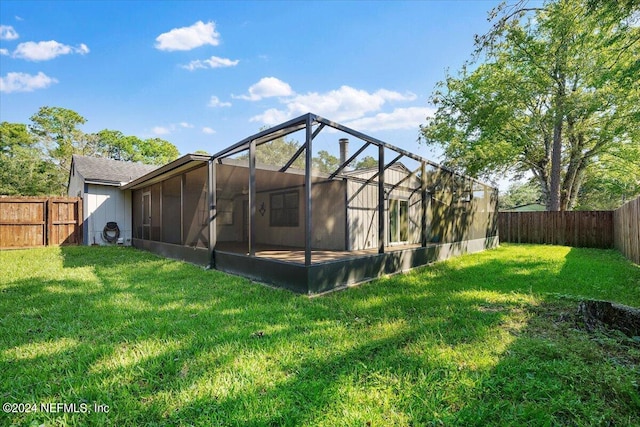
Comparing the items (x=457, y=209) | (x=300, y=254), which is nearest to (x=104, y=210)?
(x=300, y=254)

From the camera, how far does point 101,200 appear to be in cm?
1118

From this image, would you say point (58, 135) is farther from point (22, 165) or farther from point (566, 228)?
point (566, 228)

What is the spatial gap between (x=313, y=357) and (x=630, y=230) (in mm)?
9501

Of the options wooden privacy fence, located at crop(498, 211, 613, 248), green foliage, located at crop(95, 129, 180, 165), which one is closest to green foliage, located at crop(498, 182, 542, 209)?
wooden privacy fence, located at crop(498, 211, 613, 248)

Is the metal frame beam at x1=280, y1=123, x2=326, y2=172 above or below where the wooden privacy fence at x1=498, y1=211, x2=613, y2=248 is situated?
above

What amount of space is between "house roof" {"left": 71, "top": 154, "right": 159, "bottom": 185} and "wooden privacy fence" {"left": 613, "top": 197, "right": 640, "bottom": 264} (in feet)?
52.0

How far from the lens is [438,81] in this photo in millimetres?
16578

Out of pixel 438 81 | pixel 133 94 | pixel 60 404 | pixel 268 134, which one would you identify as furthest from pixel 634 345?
pixel 133 94

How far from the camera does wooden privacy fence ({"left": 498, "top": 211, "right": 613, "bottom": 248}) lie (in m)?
11.2

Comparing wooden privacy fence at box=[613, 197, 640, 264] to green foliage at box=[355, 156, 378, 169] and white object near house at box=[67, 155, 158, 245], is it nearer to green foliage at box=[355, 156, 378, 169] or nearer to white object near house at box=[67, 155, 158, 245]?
green foliage at box=[355, 156, 378, 169]

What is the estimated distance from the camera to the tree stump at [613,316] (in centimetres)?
286

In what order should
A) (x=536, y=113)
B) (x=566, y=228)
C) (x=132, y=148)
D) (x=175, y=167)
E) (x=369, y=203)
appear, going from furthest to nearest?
(x=132, y=148) < (x=536, y=113) < (x=566, y=228) < (x=369, y=203) < (x=175, y=167)

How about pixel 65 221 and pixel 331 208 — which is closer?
pixel 331 208

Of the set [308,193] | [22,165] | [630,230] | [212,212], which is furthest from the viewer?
[22,165]
